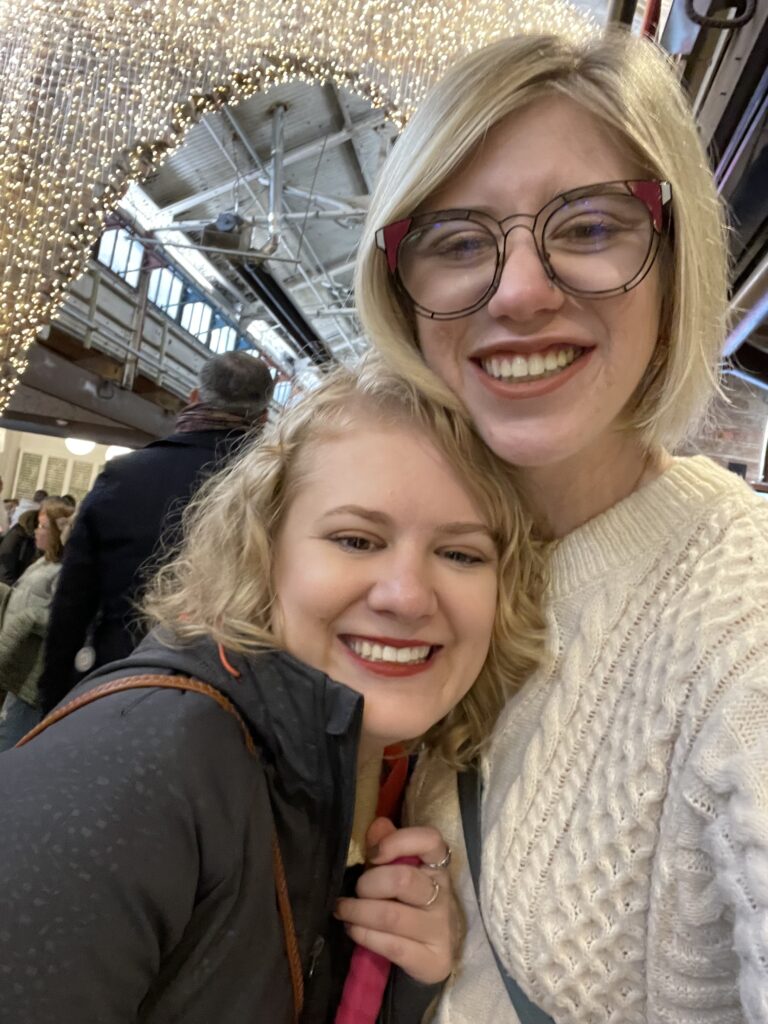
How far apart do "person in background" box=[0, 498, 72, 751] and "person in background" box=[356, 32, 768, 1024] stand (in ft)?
7.17

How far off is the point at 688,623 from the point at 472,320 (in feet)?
1.52

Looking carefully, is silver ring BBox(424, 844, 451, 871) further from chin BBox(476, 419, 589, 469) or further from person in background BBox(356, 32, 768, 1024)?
chin BBox(476, 419, 589, 469)

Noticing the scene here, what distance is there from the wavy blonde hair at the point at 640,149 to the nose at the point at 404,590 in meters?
0.35

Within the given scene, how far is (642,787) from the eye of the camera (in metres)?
0.73

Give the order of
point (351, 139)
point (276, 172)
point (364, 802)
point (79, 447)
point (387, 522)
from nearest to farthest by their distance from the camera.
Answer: point (387, 522), point (364, 802), point (351, 139), point (276, 172), point (79, 447)

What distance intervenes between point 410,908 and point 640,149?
3.27 feet

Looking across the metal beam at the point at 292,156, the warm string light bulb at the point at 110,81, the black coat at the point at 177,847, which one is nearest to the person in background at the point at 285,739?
the black coat at the point at 177,847

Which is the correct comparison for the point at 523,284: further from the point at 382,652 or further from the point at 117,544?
the point at 117,544

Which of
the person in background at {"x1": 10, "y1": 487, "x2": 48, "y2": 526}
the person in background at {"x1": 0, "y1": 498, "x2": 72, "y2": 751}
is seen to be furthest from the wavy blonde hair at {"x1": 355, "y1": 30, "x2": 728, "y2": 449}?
the person in background at {"x1": 10, "y1": 487, "x2": 48, "y2": 526}

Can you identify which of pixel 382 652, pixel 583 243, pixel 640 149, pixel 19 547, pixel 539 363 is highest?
pixel 640 149

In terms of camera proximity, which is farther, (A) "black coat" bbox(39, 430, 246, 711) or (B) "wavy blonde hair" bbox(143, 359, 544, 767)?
(A) "black coat" bbox(39, 430, 246, 711)

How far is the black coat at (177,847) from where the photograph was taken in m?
0.60

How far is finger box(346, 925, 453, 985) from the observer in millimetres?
911

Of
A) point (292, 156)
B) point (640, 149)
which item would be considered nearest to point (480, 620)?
point (640, 149)
